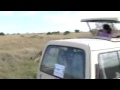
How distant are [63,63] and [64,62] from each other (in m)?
0.02

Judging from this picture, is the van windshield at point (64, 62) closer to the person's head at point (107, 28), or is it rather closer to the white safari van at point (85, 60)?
the white safari van at point (85, 60)

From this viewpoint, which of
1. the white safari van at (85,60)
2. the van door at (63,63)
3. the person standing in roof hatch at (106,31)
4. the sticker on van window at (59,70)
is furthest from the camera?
the person standing in roof hatch at (106,31)

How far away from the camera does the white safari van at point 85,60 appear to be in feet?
11.7

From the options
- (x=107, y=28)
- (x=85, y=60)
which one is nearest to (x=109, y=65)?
(x=85, y=60)

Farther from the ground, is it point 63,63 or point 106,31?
point 106,31

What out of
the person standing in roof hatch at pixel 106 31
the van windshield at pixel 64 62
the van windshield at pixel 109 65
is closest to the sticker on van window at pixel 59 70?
the van windshield at pixel 64 62

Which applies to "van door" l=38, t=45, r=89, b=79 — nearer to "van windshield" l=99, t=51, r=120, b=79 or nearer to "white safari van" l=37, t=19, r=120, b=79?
"white safari van" l=37, t=19, r=120, b=79

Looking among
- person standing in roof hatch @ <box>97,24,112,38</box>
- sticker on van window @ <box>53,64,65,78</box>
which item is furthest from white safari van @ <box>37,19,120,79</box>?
person standing in roof hatch @ <box>97,24,112,38</box>

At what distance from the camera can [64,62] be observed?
4.03 m

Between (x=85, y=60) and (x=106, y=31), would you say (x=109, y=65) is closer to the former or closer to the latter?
(x=85, y=60)

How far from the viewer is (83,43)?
3.84 meters

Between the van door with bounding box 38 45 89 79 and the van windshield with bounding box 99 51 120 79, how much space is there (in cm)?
26
